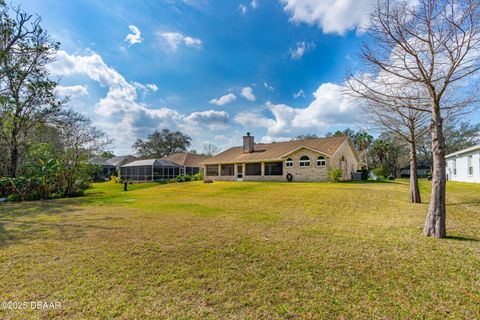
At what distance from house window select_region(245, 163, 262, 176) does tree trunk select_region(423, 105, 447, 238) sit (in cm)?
2034

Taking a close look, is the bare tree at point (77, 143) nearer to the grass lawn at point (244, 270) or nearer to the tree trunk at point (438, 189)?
the grass lawn at point (244, 270)

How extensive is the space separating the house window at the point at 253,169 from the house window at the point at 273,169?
0.95 m

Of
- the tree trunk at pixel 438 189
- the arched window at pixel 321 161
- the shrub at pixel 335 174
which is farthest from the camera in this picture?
the arched window at pixel 321 161

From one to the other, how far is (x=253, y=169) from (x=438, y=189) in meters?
21.2

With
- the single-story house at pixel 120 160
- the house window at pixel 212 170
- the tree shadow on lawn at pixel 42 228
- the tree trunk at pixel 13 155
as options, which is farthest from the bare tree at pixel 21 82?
the single-story house at pixel 120 160

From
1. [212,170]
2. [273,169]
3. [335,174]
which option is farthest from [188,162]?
[335,174]

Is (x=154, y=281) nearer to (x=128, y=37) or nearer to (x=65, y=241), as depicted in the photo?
(x=65, y=241)

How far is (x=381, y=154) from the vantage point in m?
39.2

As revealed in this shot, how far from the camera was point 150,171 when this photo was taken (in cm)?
3117

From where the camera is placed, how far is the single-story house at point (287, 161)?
Result: 21938 mm

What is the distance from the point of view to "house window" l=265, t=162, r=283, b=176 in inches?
956

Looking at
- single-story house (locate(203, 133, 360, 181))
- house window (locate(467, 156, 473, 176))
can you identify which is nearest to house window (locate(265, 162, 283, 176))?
single-story house (locate(203, 133, 360, 181))

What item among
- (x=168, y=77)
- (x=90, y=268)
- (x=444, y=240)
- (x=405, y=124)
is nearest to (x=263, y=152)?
(x=168, y=77)

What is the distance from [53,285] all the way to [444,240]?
305 inches
